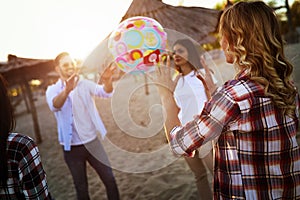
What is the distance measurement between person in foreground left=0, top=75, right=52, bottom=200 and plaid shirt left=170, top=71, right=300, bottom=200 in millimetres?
648

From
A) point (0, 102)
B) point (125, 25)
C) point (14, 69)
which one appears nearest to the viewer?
point (0, 102)

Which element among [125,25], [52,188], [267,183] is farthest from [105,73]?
[52,188]

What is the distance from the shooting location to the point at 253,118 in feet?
3.58

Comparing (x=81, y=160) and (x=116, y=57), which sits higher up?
(x=116, y=57)

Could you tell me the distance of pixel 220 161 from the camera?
1215 millimetres

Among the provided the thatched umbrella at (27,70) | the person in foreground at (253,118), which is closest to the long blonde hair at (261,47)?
the person in foreground at (253,118)

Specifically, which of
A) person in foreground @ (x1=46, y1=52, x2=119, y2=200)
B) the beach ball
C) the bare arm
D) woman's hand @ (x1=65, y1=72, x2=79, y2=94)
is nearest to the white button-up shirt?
person in foreground @ (x1=46, y1=52, x2=119, y2=200)

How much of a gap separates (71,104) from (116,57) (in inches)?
33.5

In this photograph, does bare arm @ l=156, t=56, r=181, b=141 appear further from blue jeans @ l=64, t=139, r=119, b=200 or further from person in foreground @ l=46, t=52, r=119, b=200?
blue jeans @ l=64, t=139, r=119, b=200

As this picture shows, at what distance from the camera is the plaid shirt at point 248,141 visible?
3.57 feet

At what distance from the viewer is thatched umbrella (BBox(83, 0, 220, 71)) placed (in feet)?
17.7

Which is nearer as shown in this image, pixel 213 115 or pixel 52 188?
pixel 213 115

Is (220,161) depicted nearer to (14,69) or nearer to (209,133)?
(209,133)

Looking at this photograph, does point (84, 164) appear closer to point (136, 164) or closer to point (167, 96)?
point (167, 96)
